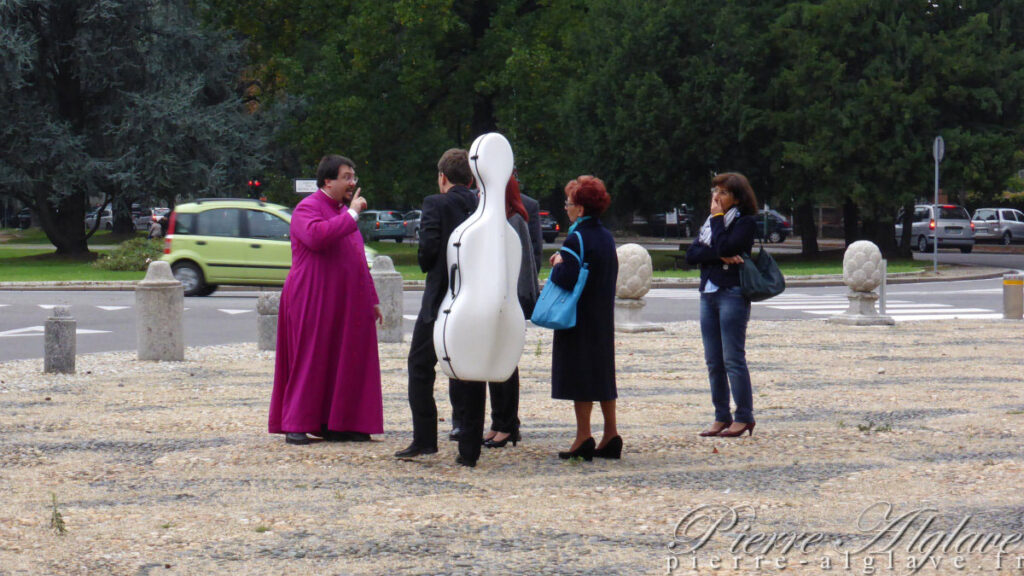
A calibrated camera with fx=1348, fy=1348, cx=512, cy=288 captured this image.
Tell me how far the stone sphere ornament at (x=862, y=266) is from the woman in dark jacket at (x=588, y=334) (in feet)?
34.9

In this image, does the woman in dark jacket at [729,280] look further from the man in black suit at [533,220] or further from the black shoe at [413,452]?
the black shoe at [413,452]

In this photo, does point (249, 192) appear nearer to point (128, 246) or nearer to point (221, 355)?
point (128, 246)

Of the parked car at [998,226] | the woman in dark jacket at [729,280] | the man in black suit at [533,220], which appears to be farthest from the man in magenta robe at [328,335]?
the parked car at [998,226]

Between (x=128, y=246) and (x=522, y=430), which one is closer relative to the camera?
(x=522, y=430)

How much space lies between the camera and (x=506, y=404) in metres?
7.89

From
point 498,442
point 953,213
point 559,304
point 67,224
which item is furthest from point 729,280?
point 953,213

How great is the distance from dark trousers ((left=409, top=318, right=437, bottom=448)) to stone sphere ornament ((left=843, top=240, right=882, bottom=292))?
11.0 meters

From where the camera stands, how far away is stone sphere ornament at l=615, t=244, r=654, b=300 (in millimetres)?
16562

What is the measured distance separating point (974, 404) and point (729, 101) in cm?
2612

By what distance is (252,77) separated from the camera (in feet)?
166

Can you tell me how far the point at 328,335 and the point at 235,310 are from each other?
13080 mm

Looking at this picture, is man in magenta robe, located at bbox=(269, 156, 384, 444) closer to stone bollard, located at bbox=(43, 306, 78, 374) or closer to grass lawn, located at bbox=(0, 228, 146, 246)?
stone bollard, located at bbox=(43, 306, 78, 374)

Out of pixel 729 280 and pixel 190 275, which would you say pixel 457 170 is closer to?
pixel 729 280

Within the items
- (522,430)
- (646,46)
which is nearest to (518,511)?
(522,430)
